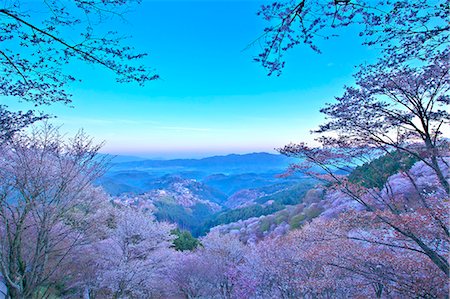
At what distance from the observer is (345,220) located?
6.20m

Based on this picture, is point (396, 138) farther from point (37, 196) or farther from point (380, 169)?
point (37, 196)

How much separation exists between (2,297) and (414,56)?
14840 mm

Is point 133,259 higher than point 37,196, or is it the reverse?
point 37,196

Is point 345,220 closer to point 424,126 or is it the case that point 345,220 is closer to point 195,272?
point 424,126

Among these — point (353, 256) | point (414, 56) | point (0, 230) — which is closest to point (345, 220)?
point (353, 256)

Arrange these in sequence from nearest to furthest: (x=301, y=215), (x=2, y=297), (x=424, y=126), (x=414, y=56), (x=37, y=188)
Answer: (x=414, y=56)
(x=424, y=126)
(x=37, y=188)
(x=2, y=297)
(x=301, y=215)

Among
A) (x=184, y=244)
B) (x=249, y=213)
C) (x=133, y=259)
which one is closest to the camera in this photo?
(x=133, y=259)

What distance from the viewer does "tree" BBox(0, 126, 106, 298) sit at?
18.4 feet

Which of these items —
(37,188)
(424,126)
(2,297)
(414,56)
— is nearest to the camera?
(414,56)

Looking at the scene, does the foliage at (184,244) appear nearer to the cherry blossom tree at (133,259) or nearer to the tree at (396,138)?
the cherry blossom tree at (133,259)

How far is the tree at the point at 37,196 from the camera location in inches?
220

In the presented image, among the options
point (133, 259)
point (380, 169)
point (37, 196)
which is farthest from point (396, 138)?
point (133, 259)

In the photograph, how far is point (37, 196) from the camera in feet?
19.9

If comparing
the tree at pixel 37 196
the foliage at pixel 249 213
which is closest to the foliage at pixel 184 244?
the tree at pixel 37 196
